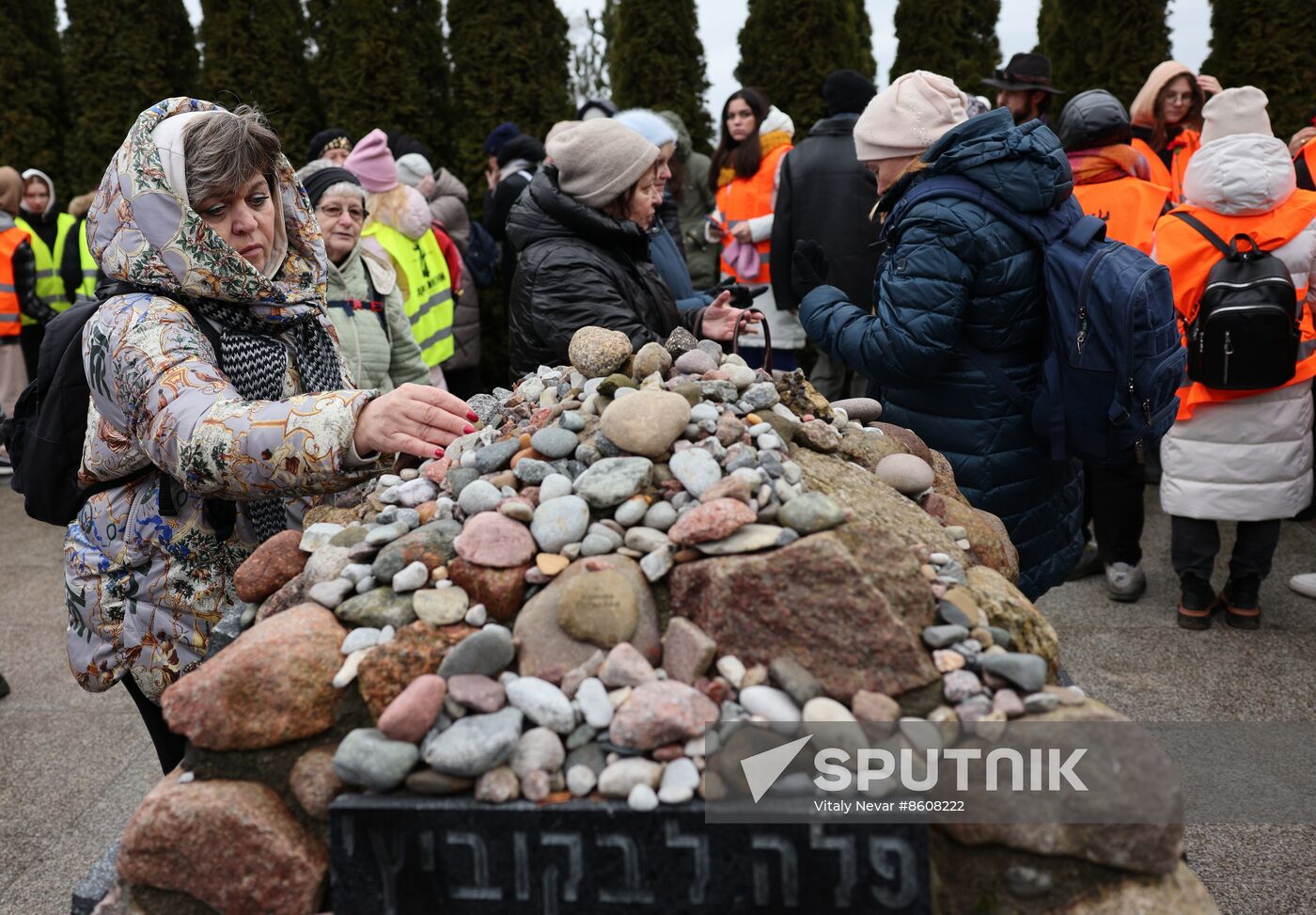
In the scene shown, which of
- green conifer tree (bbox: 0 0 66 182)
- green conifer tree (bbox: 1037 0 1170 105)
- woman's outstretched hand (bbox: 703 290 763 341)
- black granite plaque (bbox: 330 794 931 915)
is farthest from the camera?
green conifer tree (bbox: 0 0 66 182)

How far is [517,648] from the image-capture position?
5.51ft

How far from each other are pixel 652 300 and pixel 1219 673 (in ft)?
8.99

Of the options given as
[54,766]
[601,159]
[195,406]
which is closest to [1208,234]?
[601,159]

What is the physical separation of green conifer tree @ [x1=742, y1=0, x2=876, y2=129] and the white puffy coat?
4660 millimetres

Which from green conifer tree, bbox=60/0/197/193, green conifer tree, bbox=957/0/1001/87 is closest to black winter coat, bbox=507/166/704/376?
green conifer tree, bbox=957/0/1001/87

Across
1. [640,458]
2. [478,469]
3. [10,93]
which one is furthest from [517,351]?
[10,93]

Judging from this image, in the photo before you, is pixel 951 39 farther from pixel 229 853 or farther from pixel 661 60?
pixel 229 853

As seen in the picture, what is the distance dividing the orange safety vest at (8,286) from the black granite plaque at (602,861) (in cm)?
743

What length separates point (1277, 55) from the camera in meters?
7.32

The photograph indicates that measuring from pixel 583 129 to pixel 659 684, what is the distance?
204 centimetres

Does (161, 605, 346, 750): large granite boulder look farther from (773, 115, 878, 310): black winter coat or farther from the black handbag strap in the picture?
(773, 115, 878, 310): black winter coat

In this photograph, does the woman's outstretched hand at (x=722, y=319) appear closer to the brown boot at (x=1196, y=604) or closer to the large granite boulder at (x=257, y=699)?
the large granite boulder at (x=257, y=699)

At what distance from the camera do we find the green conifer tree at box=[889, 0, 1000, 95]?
27.8 feet

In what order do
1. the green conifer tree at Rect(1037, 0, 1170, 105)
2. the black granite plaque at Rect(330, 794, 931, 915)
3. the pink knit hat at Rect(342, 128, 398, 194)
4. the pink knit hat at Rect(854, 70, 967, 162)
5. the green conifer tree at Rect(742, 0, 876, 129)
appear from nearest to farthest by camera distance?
1. the black granite plaque at Rect(330, 794, 931, 915)
2. the pink knit hat at Rect(854, 70, 967, 162)
3. the pink knit hat at Rect(342, 128, 398, 194)
4. the green conifer tree at Rect(1037, 0, 1170, 105)
5. the green conifer tree at Rect(742, 0, 876, 129)
